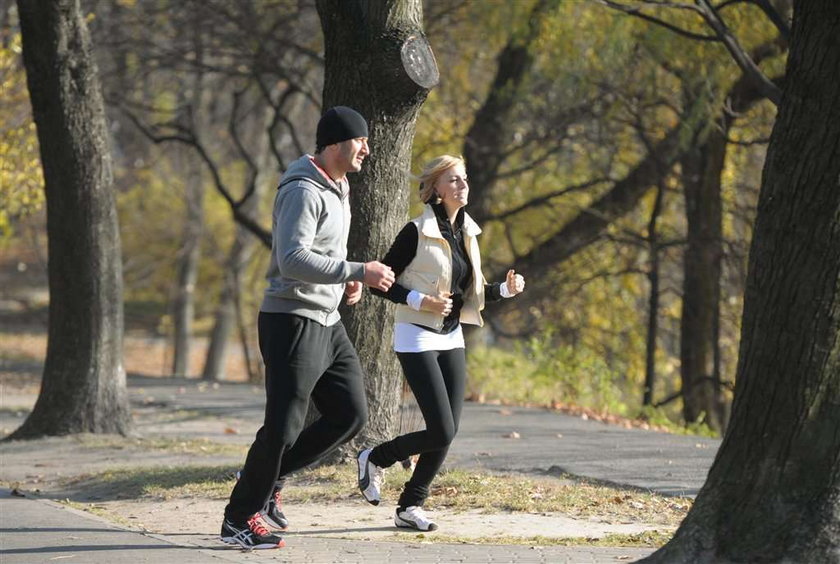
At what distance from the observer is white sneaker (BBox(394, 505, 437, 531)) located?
7.13 metres

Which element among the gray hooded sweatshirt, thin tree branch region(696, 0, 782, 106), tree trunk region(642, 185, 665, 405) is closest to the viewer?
the gray hooded sweatshirt

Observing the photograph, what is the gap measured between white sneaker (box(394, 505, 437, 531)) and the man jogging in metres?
0.57

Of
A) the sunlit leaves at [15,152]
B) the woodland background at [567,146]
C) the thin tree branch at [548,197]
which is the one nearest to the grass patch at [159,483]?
the woodland background at [567,146]

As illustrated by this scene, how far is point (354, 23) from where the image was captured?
29.1 ft

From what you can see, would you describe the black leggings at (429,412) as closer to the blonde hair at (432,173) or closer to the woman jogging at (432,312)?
the woman jogging at (432,312)

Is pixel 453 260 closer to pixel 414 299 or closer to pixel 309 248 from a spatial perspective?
pixel 414 299

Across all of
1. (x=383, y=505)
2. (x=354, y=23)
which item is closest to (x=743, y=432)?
(x=383, y=505)

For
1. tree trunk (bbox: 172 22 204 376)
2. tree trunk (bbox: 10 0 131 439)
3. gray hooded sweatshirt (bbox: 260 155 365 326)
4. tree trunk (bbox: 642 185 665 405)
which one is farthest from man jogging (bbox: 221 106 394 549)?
tree trunk (bbox: 172 22 204 376)

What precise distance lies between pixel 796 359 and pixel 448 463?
192 inches

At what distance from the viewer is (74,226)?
1195cm

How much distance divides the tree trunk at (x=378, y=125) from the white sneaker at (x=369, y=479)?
5.08ft

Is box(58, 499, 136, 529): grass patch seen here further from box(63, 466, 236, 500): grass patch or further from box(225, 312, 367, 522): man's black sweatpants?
box(225, 312, 367, 522): man's black sweatpants

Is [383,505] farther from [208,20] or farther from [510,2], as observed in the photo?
[208,20]

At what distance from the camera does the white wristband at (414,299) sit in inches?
268
